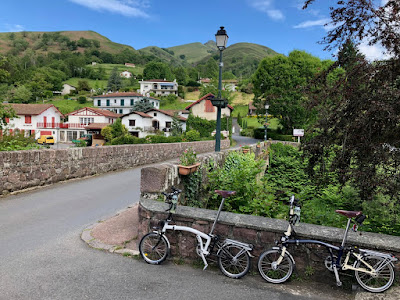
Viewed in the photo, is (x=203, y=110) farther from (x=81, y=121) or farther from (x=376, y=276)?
(x=376, y=276)

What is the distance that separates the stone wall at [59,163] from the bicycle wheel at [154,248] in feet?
17.7

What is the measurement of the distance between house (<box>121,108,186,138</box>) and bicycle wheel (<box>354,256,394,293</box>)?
52328mm

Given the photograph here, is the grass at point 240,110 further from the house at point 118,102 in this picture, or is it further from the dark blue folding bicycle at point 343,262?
the dark blue folding bicycle at point 343,262

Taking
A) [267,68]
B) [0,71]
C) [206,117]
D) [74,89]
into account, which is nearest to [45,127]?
[206,117]

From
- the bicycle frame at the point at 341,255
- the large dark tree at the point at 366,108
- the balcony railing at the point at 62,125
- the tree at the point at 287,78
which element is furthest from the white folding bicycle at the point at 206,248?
the balcony railing at the point at 62,125

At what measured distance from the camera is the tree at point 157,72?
126 metres

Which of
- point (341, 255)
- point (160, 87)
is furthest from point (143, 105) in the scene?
point (341, 255)

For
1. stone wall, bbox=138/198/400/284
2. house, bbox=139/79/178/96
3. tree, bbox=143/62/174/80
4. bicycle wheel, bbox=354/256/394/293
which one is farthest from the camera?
tree, bbox=143/62/174/80

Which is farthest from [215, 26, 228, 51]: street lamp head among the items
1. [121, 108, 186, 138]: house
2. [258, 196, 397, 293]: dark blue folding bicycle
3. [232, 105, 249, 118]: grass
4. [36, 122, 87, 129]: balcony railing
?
[232, 105, 249, 118]: grass

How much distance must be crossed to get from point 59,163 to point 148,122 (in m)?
48.3

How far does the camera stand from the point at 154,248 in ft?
13.7

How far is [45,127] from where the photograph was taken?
6006cm

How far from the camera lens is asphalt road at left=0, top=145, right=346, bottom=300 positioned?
3.36 meters

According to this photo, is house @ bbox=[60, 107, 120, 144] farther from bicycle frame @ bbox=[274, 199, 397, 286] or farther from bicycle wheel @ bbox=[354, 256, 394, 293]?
bicycle wheel @ bbox=[354, 256, 394, 293]
